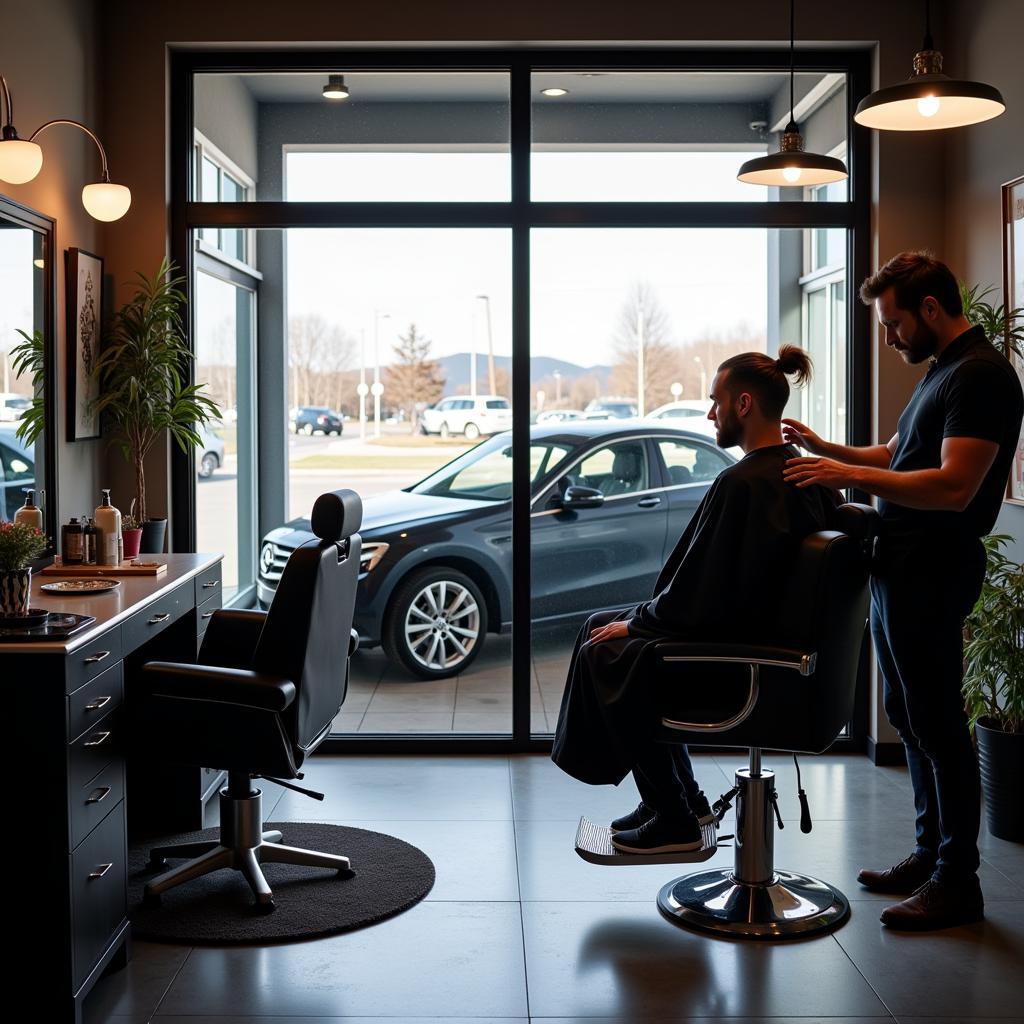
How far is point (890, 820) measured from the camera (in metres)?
4.09

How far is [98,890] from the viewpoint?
2801 millimetres

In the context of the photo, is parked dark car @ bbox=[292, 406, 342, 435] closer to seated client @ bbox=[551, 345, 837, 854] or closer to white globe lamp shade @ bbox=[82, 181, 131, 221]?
white globe lamp shade @ bbox=[82, 181, 131, 221]

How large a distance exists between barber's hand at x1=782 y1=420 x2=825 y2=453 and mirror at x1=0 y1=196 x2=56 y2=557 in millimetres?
2173

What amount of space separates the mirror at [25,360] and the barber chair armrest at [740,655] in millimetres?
1917

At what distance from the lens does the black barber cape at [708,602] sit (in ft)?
10.1

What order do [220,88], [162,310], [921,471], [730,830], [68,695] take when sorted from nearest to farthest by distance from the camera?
1. [68,695]
2. [921,471]
3. [730,830]
4. [162,310]
5. [220,88]

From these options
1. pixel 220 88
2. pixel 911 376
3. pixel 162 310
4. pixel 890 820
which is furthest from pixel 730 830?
pixel 220 88

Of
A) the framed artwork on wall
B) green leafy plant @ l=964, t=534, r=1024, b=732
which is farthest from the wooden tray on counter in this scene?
green leafy plant @ l=964, t=534, r=1024, b=732

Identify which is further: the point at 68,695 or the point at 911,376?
the point at 911,376

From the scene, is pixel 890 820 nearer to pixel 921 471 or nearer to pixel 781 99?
pixel 921 471

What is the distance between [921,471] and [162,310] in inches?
107

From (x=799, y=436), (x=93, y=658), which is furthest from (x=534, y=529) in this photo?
(x=93, y=658)

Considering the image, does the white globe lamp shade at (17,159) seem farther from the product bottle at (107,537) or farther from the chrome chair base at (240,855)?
the chrome chair base at (240,855)

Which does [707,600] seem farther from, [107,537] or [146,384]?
[146,384]
